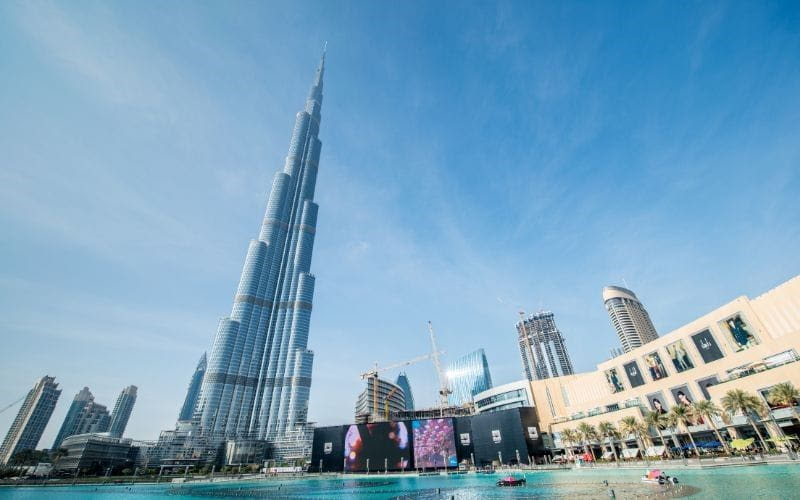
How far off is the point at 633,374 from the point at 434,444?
215 feet

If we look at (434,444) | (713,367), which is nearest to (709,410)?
(713,367)

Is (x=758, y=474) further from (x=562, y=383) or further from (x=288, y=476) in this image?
(x=288, y=476)

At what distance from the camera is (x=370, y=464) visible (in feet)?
397

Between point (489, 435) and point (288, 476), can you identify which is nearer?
point (489, 435)

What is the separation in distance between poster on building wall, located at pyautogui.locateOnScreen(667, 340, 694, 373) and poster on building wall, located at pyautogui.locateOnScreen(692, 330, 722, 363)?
323cm

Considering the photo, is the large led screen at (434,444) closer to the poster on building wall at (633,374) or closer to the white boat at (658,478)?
the poster on building wall at (633,374)

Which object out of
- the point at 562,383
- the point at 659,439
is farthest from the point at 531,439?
the point at 659,439

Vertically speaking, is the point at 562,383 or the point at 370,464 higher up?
the point at 562,383

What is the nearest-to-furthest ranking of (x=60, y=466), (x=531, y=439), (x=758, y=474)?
(x=758, y=474) < (x=531, y=439) < (x=60, y=466)

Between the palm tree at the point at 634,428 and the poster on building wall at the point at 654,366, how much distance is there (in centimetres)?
1202

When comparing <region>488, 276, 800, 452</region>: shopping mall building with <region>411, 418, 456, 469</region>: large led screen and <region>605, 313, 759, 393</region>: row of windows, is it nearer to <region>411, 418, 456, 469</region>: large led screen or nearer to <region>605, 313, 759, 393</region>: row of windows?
<region>605, 313, 759, 393</region>: row of windows

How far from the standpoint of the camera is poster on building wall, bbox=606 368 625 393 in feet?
312

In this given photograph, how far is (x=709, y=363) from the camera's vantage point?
232 ft

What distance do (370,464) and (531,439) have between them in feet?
183
